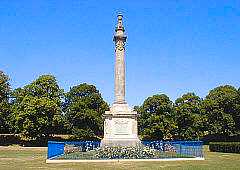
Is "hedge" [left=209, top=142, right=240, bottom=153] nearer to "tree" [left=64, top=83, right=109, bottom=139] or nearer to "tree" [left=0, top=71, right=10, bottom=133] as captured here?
"tree" [left=64, top=83, right=109, bottom=139]

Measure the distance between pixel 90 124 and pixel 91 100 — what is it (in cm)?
427

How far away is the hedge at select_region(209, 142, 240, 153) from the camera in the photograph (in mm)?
38325

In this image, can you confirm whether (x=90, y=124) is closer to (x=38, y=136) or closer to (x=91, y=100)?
(x=91, y=100)

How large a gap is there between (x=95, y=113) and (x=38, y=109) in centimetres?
979

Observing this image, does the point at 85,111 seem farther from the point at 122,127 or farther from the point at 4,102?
the point at 122,127

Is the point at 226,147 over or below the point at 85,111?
below

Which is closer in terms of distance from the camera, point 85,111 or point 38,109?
point 38,109

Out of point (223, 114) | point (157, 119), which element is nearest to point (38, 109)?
point (157, 119)

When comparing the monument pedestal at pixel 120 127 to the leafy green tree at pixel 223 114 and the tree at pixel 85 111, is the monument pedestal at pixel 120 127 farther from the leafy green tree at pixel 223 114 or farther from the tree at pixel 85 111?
the leafy green tree at pixel 223 114

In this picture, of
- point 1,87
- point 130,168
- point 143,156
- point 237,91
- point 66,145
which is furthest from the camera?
point 237,91

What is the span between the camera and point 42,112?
2223 inches

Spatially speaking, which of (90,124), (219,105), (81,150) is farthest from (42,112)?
(219,105)

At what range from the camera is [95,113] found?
201 ft

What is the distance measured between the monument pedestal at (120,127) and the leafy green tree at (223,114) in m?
32.0
